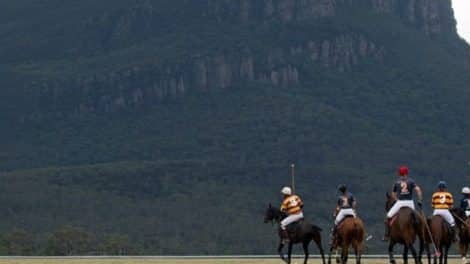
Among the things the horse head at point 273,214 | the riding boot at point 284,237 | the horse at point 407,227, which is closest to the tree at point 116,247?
the horse head at point 273,214

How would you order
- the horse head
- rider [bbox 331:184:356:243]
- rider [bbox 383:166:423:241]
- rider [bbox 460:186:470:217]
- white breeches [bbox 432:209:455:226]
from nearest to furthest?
rider [bbox 383:166:423:241], white breeches [bbox 432:209:455:226], rider [bbox 331:184:356:243], rider [bbox 460:186:470:217], the horse head

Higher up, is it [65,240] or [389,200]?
[389,200]

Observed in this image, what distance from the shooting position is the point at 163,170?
182625 millimetres

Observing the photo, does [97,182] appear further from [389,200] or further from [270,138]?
A: [389,200]

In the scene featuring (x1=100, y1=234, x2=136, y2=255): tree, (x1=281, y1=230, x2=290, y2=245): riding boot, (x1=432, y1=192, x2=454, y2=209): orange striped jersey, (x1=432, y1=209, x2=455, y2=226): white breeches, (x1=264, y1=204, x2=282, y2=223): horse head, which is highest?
(x1=432, y1=192, x2=454, y2=209): orange striped jersey

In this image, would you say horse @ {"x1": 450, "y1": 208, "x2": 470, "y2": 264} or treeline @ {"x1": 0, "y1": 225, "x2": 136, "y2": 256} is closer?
horse @ {"x1": 450, "y1": 208, "x2": 470, "y2": 264}

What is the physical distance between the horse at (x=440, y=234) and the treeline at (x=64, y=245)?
48.9 m

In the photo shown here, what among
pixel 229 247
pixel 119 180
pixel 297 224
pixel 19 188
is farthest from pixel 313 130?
pixel 297 224

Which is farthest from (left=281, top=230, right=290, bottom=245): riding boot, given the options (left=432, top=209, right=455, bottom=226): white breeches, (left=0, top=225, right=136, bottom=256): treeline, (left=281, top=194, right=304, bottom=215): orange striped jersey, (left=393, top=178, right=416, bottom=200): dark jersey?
(left=0, top=225, right=136, bottom=256): treeline

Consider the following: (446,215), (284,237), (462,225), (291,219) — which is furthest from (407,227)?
(284,237)

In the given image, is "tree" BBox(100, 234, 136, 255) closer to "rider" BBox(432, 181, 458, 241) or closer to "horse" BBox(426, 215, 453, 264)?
"rider" BBox(432, 181, 458, 241)

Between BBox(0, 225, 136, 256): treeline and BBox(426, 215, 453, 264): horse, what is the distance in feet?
160

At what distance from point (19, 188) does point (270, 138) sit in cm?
4369

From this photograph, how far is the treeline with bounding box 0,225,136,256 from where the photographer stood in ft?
315
